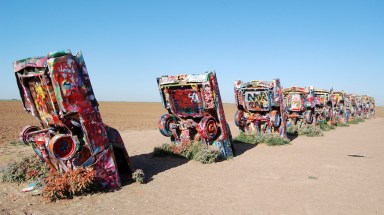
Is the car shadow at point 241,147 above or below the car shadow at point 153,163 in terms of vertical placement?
below

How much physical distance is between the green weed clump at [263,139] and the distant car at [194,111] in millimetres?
2860

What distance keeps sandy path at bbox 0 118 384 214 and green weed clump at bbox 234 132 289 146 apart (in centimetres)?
196

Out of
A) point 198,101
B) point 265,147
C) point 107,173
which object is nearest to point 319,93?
point 265,147

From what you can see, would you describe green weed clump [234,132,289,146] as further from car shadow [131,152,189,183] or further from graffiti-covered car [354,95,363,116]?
graffiti-covered car [354,95,363,116]

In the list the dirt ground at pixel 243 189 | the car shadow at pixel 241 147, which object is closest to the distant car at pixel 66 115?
the dirt ground at pixel 243 189

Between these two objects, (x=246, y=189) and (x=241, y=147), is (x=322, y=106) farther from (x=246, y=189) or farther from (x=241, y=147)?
(x=246, y=189)

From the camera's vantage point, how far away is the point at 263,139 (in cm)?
1306

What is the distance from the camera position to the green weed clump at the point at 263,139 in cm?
1266

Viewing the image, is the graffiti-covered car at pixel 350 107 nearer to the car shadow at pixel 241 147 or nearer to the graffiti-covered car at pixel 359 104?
the graffiti-covered car at pixel 359 104

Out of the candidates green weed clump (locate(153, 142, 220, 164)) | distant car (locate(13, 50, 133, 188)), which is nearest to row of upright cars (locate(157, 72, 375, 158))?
green weed clump (locate(153, 142, 220, 164))

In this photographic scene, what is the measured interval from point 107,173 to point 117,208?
118 cm

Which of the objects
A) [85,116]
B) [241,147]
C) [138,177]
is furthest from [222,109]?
[85,116]

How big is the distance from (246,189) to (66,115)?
4.09 meters

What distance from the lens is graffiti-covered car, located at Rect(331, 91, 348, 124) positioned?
23.3 m
